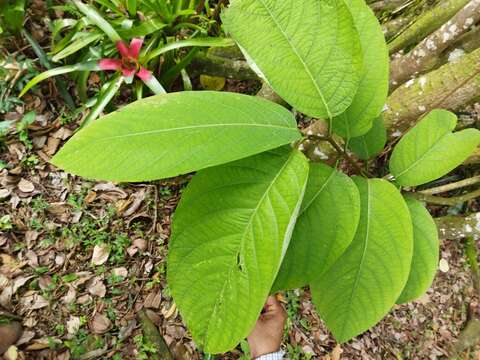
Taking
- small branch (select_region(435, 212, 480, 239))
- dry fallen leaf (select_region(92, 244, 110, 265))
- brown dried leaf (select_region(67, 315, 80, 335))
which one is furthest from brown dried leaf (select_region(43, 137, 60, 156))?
small branch (select_region(435, 212, 480, 239))

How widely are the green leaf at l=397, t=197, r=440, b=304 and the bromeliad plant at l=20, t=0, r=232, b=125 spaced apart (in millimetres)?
1318

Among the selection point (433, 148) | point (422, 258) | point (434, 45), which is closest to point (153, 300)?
point (422, 258)

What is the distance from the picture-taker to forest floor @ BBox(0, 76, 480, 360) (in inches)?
72.4

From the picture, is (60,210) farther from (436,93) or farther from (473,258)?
(473,258)

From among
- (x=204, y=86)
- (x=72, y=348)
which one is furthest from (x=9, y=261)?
(x=204, y=86)

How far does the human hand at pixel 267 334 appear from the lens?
172 centimetres

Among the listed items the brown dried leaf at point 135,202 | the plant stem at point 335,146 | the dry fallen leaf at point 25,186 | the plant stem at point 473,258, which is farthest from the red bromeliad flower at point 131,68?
the plant stem at point 473,258

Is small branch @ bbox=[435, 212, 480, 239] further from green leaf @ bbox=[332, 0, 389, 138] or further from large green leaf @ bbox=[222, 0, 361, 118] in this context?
large green leaf @ bbox=[222, 0, 361, 118]

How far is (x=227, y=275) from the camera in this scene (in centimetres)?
A: 75

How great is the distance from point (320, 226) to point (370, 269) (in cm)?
16

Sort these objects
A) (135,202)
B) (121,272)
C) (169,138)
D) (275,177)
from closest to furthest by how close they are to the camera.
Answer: (169,138)
(275,177)
(121,272)
(135,202)

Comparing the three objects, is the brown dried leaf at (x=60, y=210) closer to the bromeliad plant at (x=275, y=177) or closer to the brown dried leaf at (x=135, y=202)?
the brown dried leaf at (x=135, y=202)

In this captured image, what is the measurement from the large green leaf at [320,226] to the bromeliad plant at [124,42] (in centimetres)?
127

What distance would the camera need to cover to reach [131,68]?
1.99 meters
